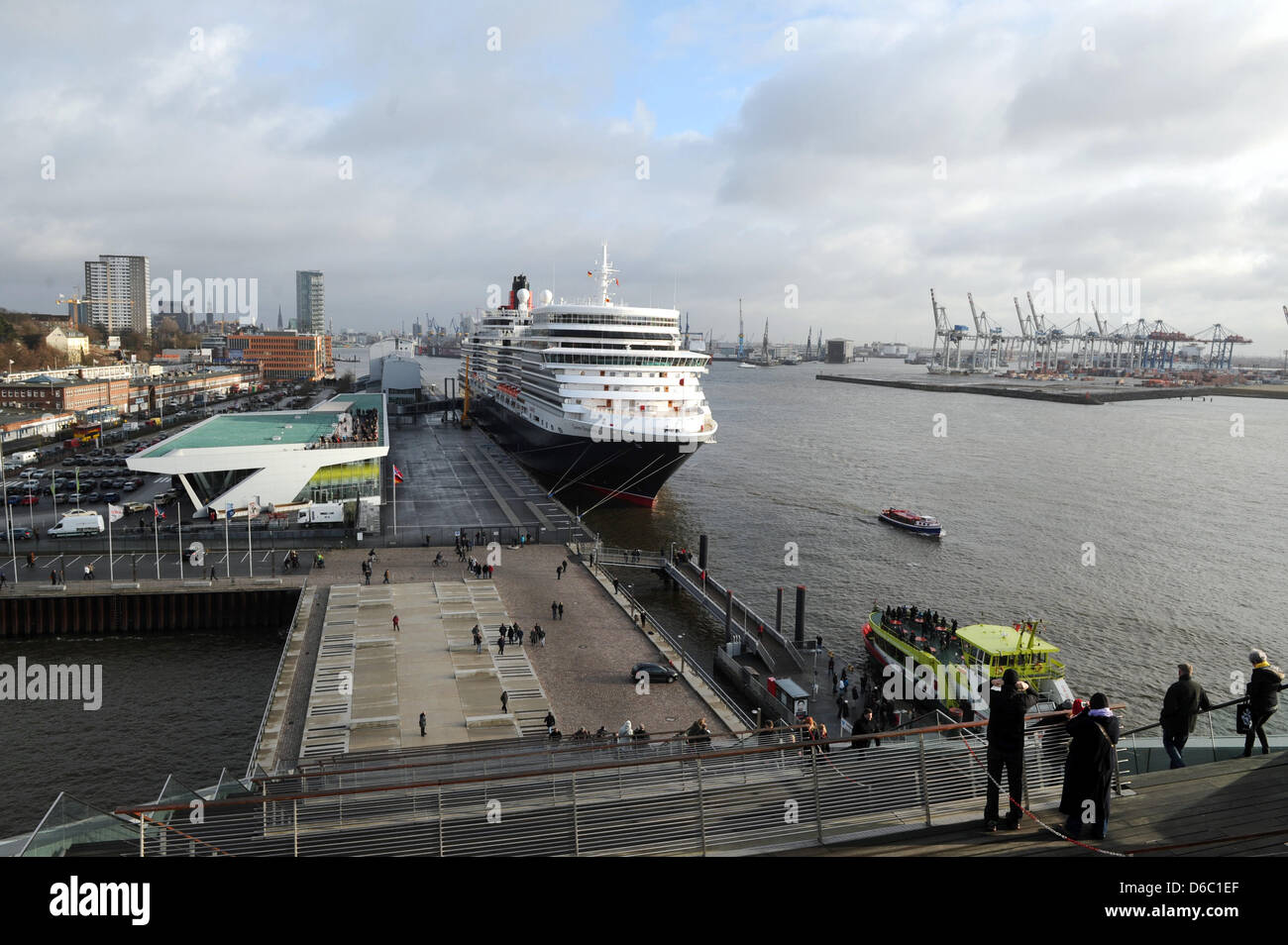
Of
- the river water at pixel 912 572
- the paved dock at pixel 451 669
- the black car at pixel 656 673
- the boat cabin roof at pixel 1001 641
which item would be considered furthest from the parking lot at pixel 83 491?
the boat cabin roof at pixel 1001 641

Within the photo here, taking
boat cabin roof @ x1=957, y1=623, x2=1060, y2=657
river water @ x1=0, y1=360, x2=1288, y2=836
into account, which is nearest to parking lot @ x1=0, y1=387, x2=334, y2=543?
river water @ x1=0, y1=360, x2=1288, y2=836

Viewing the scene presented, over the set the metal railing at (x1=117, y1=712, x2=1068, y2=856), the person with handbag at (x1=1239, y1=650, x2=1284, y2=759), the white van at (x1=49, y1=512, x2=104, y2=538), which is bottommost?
the white van at (x1=49, y1=512, x2=104, y2=538)

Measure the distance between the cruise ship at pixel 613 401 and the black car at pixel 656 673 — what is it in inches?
780

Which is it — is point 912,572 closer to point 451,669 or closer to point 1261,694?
point 451,669

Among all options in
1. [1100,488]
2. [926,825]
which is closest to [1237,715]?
[926,825]

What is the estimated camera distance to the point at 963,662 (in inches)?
785

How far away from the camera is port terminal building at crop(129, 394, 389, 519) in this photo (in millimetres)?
32625

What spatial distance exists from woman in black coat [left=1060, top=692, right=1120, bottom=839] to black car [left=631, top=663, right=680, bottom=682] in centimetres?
1315

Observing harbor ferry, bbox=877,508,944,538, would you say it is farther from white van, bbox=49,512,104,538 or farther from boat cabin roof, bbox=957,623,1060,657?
white van, bbox=49,512,104,538

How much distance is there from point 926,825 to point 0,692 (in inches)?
896

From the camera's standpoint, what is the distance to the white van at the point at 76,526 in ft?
100

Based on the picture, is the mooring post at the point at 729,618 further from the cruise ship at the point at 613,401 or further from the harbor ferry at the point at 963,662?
the cruise ship at the point at 613,401
